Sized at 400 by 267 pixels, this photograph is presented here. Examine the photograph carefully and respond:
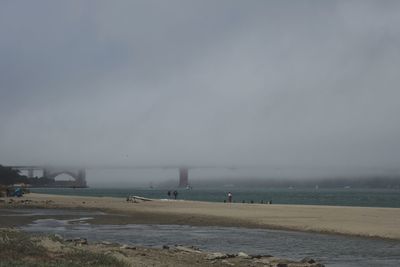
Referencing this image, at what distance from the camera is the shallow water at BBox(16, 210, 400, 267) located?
970 inches

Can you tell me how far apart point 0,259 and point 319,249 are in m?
16.6

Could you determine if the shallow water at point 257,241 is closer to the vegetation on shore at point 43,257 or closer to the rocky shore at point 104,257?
the rocky shore at point 104,257

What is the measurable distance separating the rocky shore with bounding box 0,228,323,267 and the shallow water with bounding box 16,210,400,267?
322 cm

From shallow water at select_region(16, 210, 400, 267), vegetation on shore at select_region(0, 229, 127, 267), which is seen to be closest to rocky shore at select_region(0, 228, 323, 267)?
vegetation on shore at select_region(0, 229, 127, 267)

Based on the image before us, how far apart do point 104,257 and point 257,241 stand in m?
15.3

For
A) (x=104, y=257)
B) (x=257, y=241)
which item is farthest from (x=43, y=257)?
(x=257, y=241)

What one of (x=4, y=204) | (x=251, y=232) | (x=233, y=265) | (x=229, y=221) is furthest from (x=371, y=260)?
(x=4, y=204)

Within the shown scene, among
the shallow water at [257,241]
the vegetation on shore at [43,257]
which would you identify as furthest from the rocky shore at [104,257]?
the shallow water at [257,241]

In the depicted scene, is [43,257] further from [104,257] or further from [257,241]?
[257,241]

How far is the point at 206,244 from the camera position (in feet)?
94.4

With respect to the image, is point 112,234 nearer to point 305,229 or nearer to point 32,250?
point 305,229

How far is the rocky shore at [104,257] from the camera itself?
1583cm

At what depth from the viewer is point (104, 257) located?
55.2ft

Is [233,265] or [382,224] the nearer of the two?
[233,265]
